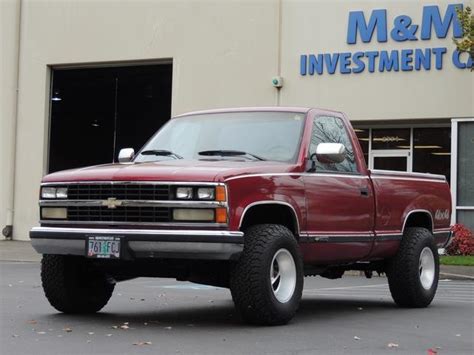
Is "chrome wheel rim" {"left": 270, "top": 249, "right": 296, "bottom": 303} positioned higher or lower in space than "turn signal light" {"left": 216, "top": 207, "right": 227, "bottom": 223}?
lower

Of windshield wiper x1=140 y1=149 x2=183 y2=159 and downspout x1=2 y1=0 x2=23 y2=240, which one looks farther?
downspout x1=2 y1=0 x2=23 y2=240

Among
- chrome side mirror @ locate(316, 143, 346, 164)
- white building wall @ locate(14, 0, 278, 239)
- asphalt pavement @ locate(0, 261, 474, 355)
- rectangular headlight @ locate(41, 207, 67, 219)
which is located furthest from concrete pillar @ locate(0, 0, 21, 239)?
chrome side mirror @ locate(316, 143, 346, 164)

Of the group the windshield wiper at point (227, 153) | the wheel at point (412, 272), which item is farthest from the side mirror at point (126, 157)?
the wheel at point (412, 272)

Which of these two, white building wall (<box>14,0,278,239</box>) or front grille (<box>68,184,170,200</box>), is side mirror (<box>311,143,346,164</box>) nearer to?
front grille (<box>68,184,170,200</box>)

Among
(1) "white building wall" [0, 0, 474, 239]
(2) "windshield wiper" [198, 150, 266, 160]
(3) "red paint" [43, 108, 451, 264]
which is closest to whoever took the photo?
(3) "red paint" [43, 108, 451, 264]

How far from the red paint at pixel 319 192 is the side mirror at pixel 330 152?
16 centimetres

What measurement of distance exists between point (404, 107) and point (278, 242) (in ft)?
45.8

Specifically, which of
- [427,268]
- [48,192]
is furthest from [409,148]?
[48,192]

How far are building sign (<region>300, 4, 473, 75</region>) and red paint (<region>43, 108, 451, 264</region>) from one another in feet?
34.7

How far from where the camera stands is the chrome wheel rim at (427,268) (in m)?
10.2

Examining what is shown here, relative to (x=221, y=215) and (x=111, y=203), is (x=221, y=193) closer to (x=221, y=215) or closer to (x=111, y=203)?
(x=221, y=215)

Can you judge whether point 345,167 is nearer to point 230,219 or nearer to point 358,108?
point 230,219

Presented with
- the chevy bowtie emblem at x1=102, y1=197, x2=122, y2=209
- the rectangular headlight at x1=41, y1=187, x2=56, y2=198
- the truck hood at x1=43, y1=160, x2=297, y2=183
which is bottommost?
the chevy bowtie emblem at x1=102, y1=197, x2=122, y2=209

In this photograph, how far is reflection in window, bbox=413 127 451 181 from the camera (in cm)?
2127
